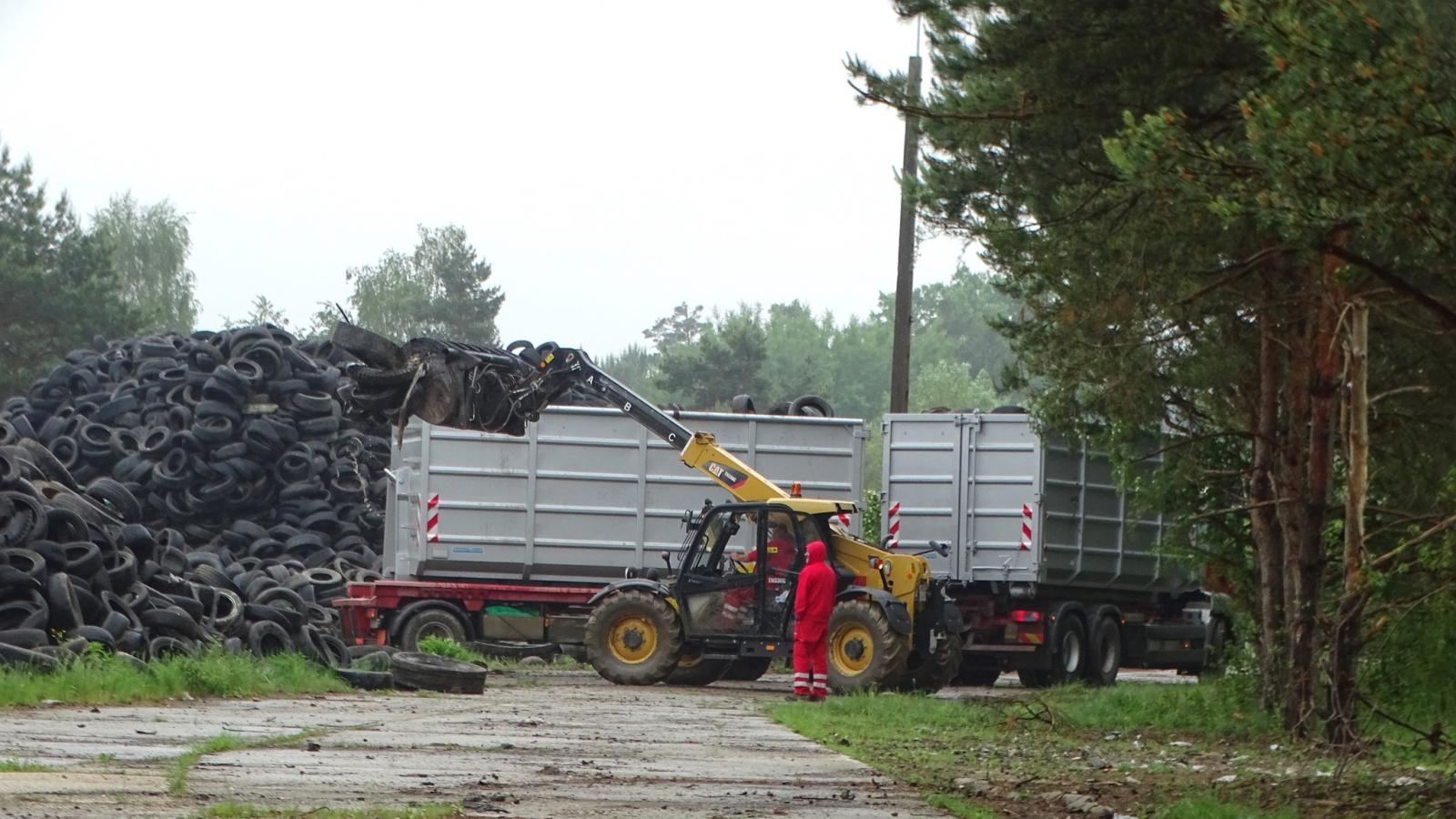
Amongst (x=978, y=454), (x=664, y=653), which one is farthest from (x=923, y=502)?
(x=664, y=653)

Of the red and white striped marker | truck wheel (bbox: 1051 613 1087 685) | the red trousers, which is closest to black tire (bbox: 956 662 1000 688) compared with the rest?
truck wheel (bbox: 1051 613 1087 685)

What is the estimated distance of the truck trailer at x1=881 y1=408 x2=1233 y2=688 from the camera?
23406mm

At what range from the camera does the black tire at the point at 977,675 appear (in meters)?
24.0

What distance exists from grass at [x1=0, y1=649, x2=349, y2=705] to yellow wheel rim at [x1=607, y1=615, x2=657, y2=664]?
400 centimetres

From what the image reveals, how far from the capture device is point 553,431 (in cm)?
2384

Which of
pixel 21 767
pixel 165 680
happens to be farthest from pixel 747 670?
pixel 21 767

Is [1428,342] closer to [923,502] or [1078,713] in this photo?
[1078,713]

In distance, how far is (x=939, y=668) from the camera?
20.8 meters

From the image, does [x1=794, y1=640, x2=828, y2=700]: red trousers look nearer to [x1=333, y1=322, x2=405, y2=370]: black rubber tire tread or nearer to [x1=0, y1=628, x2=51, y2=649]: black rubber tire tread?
[x1=333, y1=322, x2=405, y2=370]: black rubber tire tread

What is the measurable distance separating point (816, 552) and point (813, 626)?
2.40ft

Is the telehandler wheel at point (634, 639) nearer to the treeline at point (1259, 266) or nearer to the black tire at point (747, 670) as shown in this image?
the black tire at point (747, 670)

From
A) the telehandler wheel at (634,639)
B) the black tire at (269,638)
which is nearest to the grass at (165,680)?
the black tire at (269,638)

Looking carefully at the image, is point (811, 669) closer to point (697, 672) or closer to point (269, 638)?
point (697, 672)

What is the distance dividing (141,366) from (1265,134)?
1108 inches
